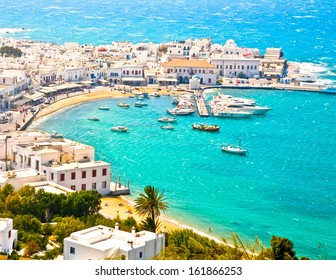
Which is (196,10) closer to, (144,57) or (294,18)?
(294,18)

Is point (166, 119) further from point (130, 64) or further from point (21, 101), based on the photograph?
point (130, 64)

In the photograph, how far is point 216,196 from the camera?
27.9 m

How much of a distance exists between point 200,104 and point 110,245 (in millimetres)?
32920

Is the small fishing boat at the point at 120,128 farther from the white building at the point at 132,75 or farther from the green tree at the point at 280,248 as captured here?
the green tree at the point at 280,248

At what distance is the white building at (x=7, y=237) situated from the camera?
16188 millimetres

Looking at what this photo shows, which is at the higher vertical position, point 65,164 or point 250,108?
point 250,108

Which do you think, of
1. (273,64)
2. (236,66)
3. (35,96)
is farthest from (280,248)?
(273,64)

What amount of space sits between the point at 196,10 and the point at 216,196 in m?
91.9

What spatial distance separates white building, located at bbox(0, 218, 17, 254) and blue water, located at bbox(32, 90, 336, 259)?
27.7 feet

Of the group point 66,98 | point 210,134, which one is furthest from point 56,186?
point 66,98

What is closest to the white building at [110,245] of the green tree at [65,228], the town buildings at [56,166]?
the green tree at [65,228]

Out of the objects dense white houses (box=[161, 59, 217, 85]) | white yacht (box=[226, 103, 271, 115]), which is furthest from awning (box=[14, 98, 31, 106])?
dense white houses (box=[161, 59, 217, 85])

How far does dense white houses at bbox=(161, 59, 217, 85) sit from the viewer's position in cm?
5400

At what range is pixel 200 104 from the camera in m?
46.7
